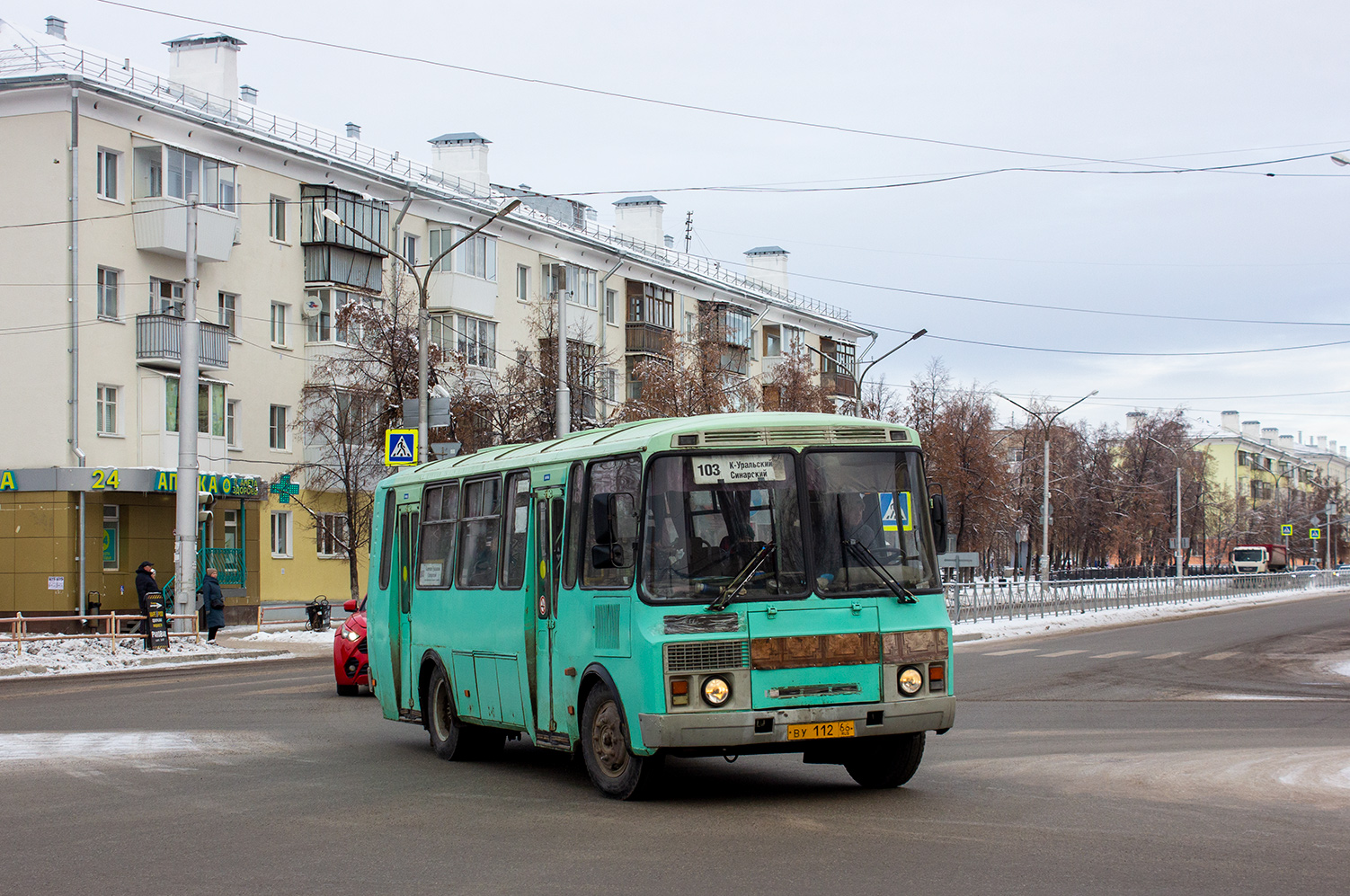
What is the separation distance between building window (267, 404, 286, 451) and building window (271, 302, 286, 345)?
1.99 metres

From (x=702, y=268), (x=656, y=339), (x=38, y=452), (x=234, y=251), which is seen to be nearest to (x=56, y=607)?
(x=38, y=452)

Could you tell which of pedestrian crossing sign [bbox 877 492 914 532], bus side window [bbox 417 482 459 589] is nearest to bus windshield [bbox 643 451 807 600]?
pedestrian crossing sign [bbox 877 492 914 532]

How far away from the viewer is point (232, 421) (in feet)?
146

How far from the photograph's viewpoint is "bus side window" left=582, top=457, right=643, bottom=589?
10039 millimetres

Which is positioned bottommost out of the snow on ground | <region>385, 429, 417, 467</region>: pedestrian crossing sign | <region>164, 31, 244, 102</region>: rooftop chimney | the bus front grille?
the snow on ground

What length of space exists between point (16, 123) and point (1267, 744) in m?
35.1

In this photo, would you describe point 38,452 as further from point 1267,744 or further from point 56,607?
point 1267,744

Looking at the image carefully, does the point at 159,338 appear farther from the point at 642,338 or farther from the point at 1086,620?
the point at 1086,620

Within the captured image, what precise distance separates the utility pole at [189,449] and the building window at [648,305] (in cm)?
3365

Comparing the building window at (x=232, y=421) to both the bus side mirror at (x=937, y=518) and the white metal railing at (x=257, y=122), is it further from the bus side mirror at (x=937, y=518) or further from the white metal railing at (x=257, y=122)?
the bus side mirror at (x=937, y=518)

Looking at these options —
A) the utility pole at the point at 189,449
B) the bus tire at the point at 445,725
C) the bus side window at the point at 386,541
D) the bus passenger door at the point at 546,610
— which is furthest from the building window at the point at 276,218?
the bus passenger door at the point at 546,610

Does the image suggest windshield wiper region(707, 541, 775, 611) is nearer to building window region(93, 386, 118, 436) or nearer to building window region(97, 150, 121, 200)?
building window region(93, 386, 118, 436)

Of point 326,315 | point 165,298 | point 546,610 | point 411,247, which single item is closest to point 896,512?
point 546,610

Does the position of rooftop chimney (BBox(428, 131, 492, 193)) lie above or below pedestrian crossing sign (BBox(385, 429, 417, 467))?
above
